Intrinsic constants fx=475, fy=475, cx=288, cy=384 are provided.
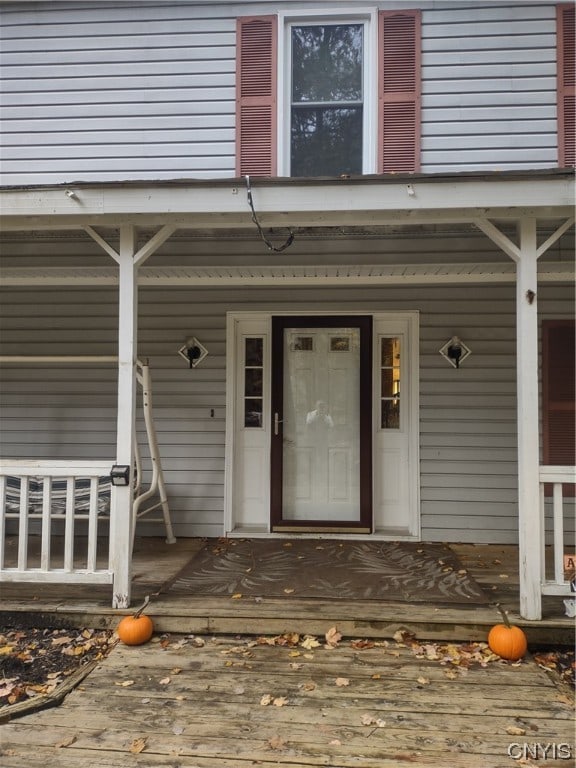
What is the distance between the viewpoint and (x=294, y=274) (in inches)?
153

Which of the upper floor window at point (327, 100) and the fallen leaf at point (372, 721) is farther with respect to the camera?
the upper floor window at point (327, 100)

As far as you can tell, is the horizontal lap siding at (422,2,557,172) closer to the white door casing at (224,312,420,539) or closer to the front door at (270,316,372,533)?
the white door casing at (224,312,420,539)

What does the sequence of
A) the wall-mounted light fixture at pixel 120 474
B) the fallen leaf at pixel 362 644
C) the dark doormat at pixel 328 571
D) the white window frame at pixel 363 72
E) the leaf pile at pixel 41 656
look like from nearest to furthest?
the leaf pile at pixel 41 656, the fallen leaf at pixel 362 644, the wall-mounted light fixture at pixel 120 474, the dark doormat at pixel 328 571, the white window frame at pixel 363 72

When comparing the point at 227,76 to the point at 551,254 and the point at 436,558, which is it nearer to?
the point at 551,254

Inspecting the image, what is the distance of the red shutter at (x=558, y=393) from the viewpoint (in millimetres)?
4102

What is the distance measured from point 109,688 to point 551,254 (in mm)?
4470

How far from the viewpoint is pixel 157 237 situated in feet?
9.59

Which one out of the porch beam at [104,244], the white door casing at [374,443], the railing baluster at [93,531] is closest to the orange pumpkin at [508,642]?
the white door casing at [374,443]

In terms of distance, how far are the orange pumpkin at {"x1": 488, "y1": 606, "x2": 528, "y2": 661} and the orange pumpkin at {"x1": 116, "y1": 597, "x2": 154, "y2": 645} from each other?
6.17 feet

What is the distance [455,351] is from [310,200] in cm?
208

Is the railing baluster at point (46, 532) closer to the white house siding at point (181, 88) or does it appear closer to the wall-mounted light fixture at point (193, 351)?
the wall-mounted light fixture at point (193, 351)

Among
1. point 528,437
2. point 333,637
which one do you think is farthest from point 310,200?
point 333,637

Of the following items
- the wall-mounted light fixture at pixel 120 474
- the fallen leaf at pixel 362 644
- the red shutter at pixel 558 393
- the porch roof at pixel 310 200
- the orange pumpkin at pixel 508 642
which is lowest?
the fallen leaf at pixel 362 644

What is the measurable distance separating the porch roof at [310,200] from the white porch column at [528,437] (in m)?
0.26
